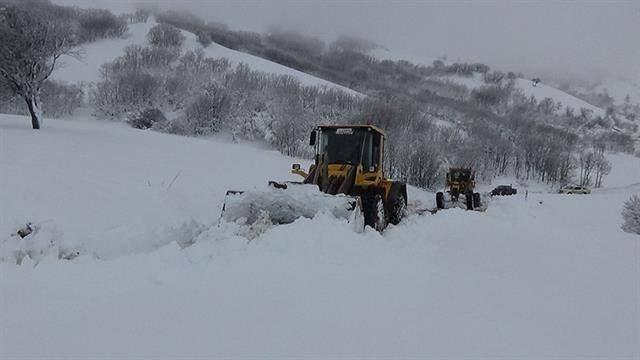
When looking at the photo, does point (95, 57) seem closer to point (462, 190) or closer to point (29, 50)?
point (29, 50)

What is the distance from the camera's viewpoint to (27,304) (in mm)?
3969

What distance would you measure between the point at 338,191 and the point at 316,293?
18.8 feet

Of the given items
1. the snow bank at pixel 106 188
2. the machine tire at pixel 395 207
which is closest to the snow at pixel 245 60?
the snow bank at pixel 106 188

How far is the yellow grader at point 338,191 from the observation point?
315 inches

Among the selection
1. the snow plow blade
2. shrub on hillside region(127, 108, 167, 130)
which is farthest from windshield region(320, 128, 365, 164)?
shrub on hillside region(127, 108, 167, 130)

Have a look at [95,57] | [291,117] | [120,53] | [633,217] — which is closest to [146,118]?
[291,117]

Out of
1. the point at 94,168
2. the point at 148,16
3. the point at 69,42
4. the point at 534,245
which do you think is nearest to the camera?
the point at 534,245

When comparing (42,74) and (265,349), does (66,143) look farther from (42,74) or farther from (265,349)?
(265,349)

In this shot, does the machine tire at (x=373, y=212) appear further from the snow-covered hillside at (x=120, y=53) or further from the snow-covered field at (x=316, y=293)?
the snow-covered hillside at (x=120, y=53)

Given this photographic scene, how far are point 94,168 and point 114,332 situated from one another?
13270 mm

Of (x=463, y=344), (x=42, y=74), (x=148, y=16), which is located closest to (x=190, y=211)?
(x=463, y=344)

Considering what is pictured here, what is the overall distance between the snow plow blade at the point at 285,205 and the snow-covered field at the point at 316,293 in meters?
0.65

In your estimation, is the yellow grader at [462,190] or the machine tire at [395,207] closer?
the machine tire at [395,207]

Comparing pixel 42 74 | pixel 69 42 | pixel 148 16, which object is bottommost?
pixel 42 74
